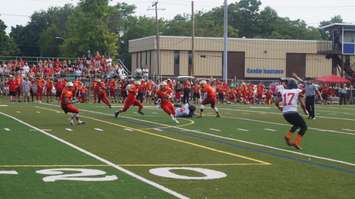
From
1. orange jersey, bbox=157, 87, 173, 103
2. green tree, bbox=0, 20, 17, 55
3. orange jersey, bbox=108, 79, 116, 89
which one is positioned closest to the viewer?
orange jersey, bbox=157, 87, 173, 103

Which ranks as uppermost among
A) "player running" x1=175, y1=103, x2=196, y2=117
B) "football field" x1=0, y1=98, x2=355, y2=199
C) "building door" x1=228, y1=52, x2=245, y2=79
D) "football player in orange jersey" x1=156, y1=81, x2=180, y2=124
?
"building door" x1=228, y1=52, x2=245, y2=79

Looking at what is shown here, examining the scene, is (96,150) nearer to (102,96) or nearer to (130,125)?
(130,125)

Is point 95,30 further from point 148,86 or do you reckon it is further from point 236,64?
point 148,86

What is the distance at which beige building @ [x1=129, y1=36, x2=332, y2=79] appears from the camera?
80.4 metres

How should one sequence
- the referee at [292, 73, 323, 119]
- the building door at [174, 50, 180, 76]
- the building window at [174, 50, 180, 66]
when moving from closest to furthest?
the referee at [292, 73, 323, 119] < the building door at [174, 50, 180, 76] < the building window at [174, 50, 180, 66]

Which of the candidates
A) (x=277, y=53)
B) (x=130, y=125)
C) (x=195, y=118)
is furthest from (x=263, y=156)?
(x=277, y=53)

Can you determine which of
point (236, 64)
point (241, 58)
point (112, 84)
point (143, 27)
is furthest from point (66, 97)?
point (143, 27)

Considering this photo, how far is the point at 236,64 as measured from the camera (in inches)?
3221

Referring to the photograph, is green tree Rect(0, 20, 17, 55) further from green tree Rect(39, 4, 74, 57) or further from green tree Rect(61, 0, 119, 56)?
green tree Rect(39, 4, 74, 57)

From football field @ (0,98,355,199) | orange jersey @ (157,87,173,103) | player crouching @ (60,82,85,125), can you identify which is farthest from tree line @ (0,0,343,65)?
football field @ (0,98,355,199)

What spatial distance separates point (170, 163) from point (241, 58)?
2740 inches

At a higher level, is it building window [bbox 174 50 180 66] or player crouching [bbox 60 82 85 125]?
building window [bbox 174 50 180 66]

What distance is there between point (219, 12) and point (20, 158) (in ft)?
381

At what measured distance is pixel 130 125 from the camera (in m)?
A: 23.2
